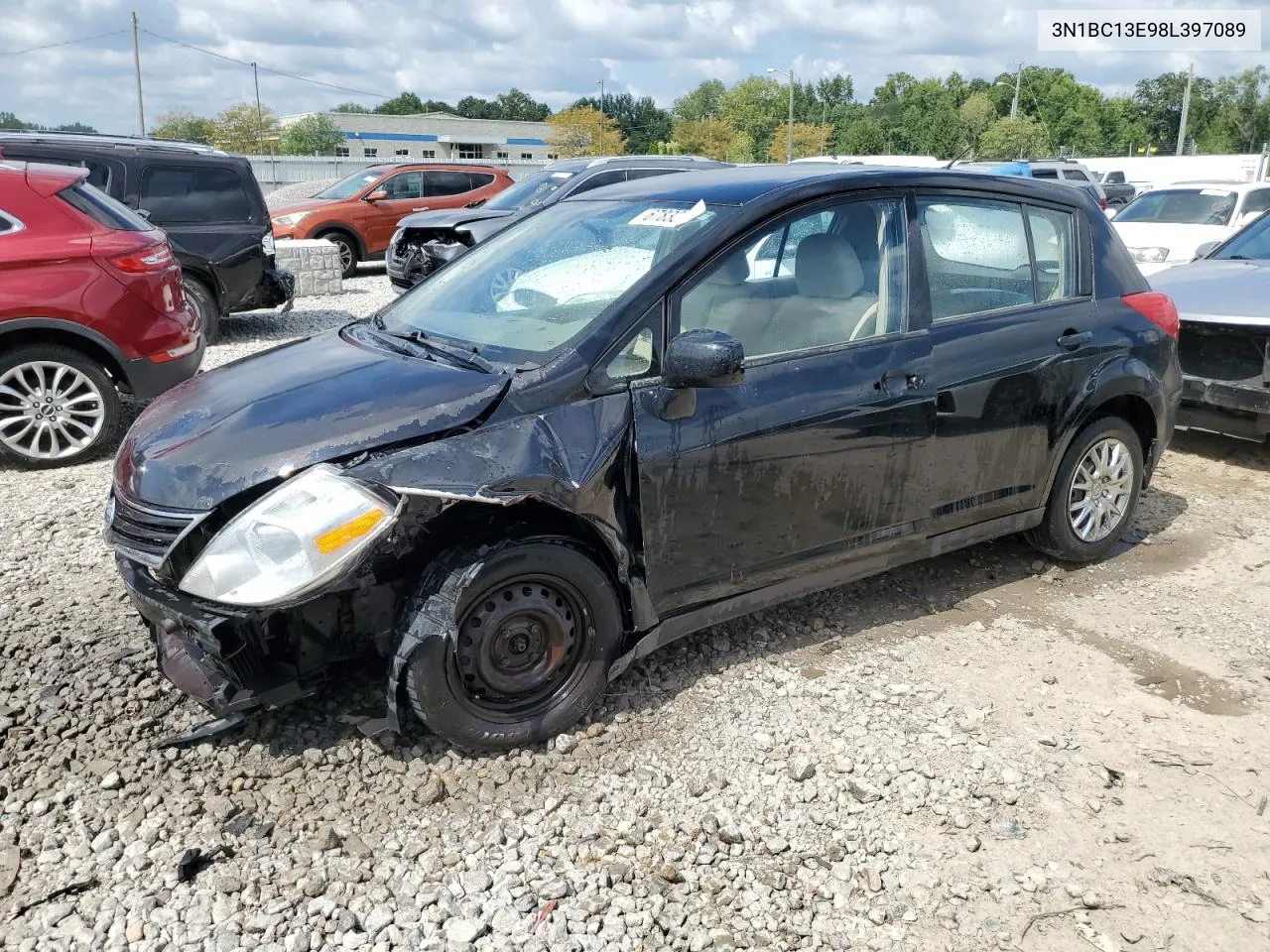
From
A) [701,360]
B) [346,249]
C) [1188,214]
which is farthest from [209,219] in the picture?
[1188,214]

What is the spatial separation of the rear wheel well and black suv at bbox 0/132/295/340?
3456mm

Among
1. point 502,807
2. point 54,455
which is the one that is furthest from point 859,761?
point 54,455

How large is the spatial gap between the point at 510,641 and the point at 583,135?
83.7 meters

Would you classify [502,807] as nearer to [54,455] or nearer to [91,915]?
[91,915]

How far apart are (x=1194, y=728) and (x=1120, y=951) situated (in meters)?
1.33

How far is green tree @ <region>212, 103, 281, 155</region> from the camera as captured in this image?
67.7m

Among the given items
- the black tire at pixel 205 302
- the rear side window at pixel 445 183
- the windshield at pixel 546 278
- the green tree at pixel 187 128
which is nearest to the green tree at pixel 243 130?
the green tree at pixel 187 128

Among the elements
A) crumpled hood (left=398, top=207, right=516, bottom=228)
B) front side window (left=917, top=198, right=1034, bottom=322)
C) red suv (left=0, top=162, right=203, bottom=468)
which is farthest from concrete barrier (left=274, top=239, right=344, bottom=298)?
front side window (left=917, top=198, right=1034, bottom=322)

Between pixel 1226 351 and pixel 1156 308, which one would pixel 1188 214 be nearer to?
pixel 1226 351

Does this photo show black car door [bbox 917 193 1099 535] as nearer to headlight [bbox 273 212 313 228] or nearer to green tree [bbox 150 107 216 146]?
headlight [bbox 273 212 313 228]

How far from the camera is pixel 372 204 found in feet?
54.9

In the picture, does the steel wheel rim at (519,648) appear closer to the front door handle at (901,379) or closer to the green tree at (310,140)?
the front door handle at (901,379)

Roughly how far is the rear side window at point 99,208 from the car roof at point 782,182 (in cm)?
376

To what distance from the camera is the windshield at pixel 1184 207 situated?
1319 centimetres
